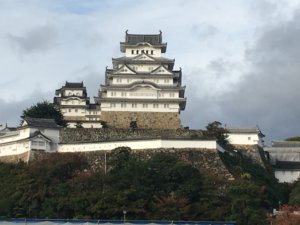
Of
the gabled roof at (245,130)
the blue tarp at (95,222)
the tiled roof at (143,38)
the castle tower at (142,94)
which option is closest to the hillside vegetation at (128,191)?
the blue tarp at (95,222)

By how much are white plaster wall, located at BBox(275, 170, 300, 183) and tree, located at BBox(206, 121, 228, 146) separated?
439cm

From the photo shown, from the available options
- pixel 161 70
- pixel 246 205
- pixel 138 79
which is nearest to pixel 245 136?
pixel 161 70

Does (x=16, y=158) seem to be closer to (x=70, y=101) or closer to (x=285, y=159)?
(x=70, y=101)

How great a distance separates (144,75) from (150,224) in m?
22.1

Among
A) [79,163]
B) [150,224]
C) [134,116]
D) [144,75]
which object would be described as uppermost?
[144,75]

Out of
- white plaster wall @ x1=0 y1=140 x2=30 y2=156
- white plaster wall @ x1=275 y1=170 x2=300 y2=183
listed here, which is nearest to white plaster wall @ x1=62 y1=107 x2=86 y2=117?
white plaster wall @ x1=0 y1=140 x2=30 y2=156

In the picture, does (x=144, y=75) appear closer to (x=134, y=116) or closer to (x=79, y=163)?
(x=134, y=116)

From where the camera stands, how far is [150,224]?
39.3 metres

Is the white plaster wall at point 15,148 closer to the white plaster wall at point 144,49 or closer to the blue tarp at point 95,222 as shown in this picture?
the blue tarp at point 95,222

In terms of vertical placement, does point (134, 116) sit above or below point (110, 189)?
above

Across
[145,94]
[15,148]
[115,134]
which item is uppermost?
[145,94]

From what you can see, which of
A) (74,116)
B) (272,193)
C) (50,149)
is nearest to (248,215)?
(272,193)

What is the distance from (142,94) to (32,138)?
11.5 metres

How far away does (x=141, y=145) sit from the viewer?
161 feet
